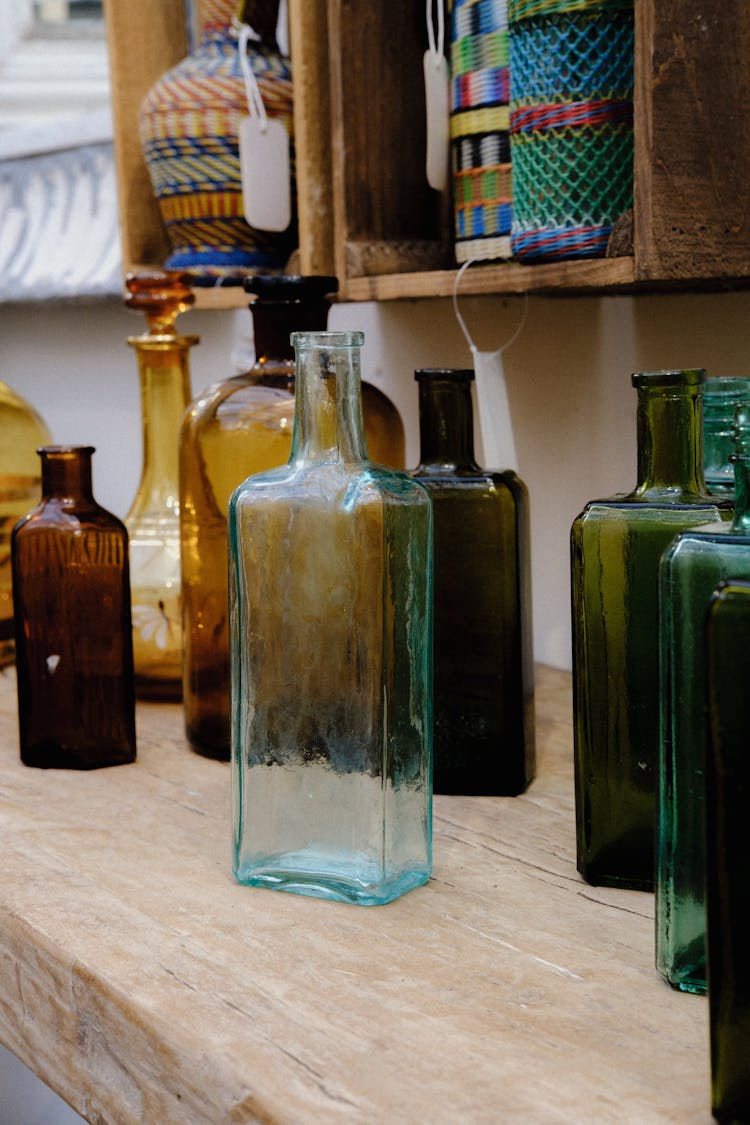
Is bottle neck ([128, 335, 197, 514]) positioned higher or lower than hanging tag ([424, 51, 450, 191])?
lower

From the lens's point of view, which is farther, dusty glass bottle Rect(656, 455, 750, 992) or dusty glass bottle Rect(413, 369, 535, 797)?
dusty glass bottle Rect(413, 369, 535, 797)

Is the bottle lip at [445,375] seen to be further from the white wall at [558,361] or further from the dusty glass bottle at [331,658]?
the white wall at [558,361]

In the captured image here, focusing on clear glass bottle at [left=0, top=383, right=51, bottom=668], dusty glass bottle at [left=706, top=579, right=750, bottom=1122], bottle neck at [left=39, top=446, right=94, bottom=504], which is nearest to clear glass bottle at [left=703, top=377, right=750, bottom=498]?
dusty glass bottle at [left=706, top=579, right=750, bottom=1122]

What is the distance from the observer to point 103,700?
0.86m

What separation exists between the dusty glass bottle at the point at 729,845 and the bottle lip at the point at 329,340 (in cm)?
26

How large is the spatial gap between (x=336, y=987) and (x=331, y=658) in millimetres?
160

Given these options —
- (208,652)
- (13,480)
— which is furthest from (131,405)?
(208,652)

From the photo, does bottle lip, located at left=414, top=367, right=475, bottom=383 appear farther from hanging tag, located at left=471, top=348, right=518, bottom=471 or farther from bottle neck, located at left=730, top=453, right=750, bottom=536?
bottle neck, located at left=730, top=453, right=750, bottom=536

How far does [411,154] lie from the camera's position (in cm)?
96

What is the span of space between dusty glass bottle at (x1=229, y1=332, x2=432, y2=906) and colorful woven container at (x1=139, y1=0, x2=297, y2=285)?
0.48m

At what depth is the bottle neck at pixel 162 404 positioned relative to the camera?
3.39ft

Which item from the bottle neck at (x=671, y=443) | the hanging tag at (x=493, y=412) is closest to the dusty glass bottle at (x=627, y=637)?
the bottle neck at (x=671, y=443)

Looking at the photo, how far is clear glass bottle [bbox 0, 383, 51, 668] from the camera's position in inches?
45.2

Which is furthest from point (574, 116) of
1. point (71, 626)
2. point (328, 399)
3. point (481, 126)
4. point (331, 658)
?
point (71, 626)
